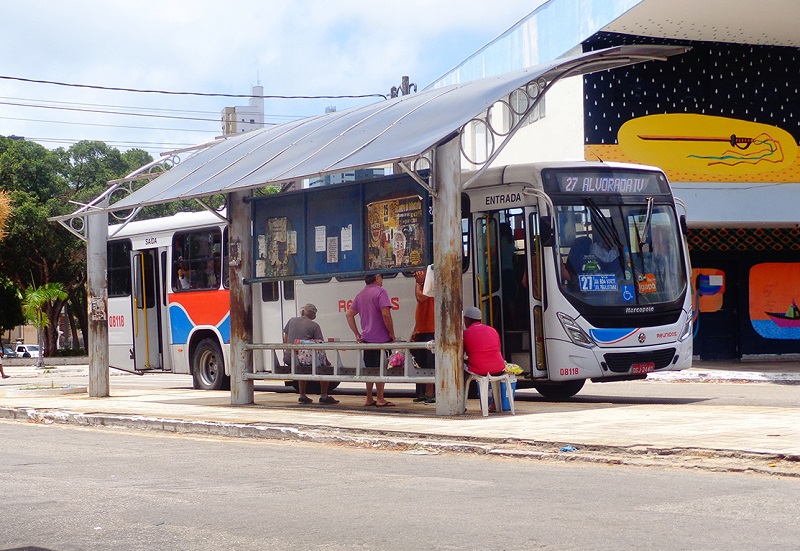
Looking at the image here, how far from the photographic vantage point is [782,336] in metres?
28.4

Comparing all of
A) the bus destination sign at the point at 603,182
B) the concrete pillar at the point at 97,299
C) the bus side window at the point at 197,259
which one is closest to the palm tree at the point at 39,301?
the bus side window at the point at 197,259

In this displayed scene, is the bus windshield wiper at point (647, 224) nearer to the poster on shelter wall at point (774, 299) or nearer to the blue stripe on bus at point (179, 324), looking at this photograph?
the blue stripe on bus at point (179, 324)

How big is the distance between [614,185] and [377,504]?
29.3 feet

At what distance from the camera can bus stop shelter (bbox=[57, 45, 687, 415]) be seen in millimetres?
13273

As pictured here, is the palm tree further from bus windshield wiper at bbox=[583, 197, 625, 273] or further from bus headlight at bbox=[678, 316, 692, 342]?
bus headlight at bbox=[678, 316, 692, 342]

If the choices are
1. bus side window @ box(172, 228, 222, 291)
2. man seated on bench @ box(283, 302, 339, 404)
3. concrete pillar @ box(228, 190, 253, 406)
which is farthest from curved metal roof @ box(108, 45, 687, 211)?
bus side window @ box(172, 228, 222, 291)

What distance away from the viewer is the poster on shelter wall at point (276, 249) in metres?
16.6

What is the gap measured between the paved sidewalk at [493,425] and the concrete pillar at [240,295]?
45 cm

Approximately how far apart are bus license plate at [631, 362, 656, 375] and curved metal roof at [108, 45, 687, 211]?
3967 mm

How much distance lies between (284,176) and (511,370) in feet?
11.9

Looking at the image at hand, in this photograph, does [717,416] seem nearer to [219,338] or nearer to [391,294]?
[391,294]

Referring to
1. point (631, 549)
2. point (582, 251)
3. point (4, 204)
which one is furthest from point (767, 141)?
point (631, 549)

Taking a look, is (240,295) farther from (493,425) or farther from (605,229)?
(493,425)

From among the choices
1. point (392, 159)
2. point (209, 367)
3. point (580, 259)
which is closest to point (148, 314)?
point (209, 367)
